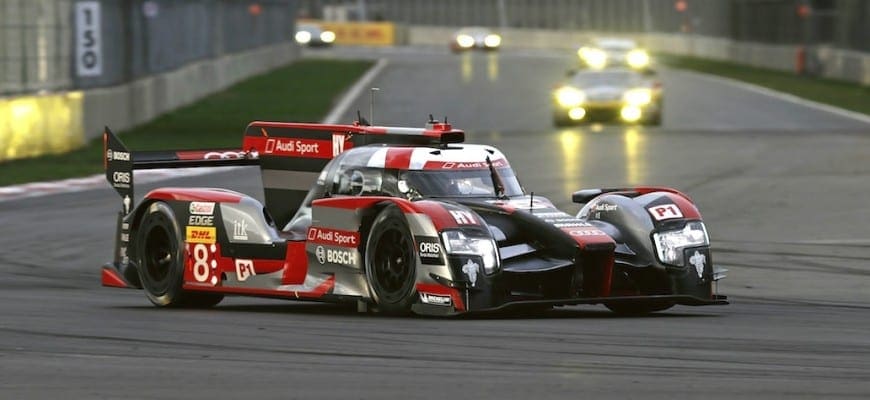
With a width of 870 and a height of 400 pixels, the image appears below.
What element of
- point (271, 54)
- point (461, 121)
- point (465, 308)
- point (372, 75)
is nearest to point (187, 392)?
point (465, 308)

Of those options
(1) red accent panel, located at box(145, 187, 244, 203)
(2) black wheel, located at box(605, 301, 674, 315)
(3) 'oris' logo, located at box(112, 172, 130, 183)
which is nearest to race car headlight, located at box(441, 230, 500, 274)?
(2) black wheel, located at box(605, 301, 674, 315)

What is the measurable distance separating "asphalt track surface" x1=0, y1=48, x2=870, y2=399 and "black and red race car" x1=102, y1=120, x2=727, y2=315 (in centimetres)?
19

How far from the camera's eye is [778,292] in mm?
Answer: 14594

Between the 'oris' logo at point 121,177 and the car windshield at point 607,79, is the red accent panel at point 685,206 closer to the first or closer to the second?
the 'oris' logo at point 121,177

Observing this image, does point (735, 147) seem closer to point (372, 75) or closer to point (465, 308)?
point (465, 308)

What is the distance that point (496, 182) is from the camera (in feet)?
43.1

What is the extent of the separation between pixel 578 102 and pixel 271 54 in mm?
40024

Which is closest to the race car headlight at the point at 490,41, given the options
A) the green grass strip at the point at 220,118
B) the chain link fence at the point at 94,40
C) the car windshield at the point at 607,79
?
the green grass strip at the point at 220,118

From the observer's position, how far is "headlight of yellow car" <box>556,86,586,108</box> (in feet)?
133

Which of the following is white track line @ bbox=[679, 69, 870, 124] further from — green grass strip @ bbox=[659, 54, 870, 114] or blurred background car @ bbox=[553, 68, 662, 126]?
blurred background car @ bbox=[553, 68, 662, 126]

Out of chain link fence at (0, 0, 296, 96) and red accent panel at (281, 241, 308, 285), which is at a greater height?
chain link fence at (0, 0, 296, 96)

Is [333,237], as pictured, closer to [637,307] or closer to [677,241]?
[637,307]

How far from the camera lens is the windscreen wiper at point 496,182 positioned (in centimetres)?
1309

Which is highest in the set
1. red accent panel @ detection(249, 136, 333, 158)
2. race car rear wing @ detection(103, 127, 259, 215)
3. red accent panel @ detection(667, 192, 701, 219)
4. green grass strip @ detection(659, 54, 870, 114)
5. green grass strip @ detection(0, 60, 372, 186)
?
red accent panel @ detection(249, 136, 333, 158)
